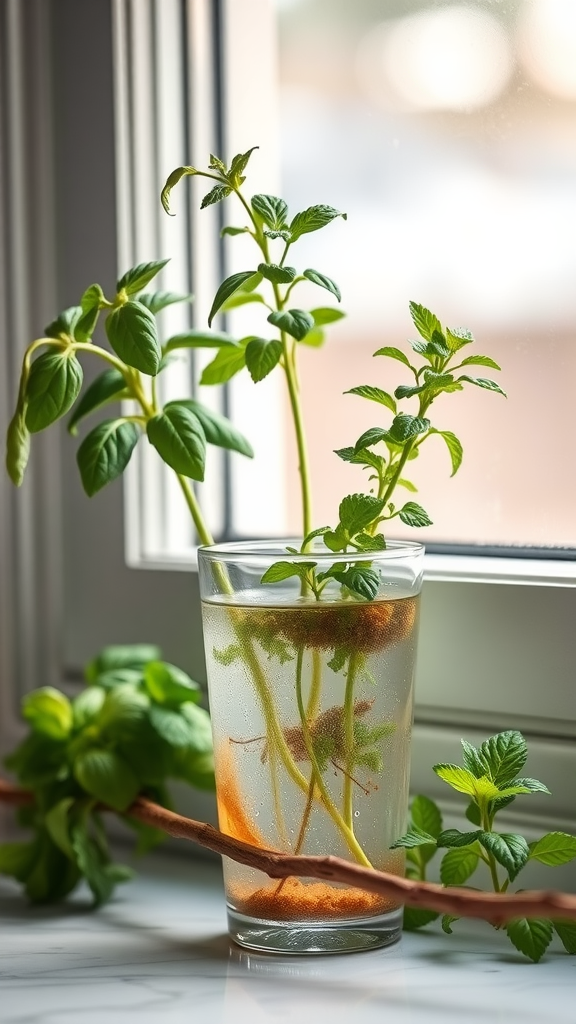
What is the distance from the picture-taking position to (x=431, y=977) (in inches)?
22.7

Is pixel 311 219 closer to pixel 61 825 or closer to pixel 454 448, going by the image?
pixel 454 448

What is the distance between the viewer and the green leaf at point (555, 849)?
0.58 meters

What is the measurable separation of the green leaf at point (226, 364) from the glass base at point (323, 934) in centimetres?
30

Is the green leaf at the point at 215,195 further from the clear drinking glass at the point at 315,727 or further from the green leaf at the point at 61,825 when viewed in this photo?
the green leaf at the point at 61,825

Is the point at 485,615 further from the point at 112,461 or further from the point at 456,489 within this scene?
the point at 112,461

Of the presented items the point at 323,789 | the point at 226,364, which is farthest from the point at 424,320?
the point at 323,789

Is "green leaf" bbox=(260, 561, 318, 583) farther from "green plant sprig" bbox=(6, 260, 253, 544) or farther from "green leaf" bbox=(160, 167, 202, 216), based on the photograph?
"green leaf" bbox=(160, 167, 202, 216)

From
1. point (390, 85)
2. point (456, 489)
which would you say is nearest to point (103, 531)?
point (456, 489)

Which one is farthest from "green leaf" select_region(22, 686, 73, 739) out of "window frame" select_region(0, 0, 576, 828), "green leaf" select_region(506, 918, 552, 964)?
"green leaf" select_region(506, 918, 552, 964)

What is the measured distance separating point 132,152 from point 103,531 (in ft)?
0.96

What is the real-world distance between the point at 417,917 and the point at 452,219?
0.45m

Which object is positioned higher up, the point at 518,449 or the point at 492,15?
the point at 492,15

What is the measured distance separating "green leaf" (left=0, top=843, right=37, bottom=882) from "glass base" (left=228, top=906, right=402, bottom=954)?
7.3 inches

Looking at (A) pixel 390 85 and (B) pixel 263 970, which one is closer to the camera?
(B) pixel 263 970
